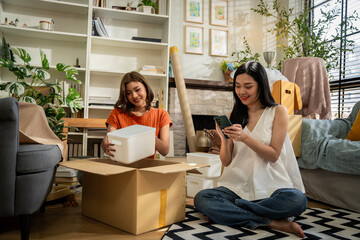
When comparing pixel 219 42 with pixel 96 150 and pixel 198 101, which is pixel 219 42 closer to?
pixel 198 101

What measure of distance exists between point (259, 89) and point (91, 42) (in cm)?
276

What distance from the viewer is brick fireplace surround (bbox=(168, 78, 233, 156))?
12.5ft

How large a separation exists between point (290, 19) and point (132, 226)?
393 centimetres

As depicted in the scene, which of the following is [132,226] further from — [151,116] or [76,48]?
[76,48]

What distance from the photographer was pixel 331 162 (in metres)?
1.96

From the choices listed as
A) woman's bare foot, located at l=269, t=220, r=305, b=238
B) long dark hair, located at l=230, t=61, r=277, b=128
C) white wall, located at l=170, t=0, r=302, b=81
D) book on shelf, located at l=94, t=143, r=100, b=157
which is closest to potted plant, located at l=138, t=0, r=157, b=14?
white wall, located at l=170, t=0, r=302, b=81

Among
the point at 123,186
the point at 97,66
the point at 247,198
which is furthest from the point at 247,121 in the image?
the point at 97,66

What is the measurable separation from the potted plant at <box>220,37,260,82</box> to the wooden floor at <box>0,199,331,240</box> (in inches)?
113

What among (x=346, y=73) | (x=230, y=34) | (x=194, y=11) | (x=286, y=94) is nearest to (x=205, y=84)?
(x=230, y=34)

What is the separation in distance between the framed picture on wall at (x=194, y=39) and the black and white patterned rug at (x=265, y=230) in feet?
9.16

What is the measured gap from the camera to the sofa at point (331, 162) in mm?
1859

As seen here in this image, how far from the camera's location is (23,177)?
46.4 inches

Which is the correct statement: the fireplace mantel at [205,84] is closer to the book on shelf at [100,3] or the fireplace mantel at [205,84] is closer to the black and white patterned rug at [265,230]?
the book on shelf at [100,3]

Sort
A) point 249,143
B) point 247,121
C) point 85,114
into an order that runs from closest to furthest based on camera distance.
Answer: point 249,143, point 247,121, point 85,114
